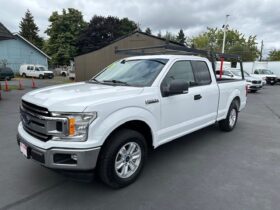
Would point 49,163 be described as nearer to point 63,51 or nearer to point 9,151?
point 9,151

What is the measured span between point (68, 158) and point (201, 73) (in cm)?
319

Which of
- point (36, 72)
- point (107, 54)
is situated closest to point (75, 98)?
point (107, 54)

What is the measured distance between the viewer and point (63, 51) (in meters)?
44.1

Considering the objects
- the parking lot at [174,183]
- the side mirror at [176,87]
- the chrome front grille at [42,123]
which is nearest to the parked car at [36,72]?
the parking lot at [174,183]

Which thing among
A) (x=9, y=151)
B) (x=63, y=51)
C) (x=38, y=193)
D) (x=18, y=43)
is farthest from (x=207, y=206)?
(x=63, y=51)

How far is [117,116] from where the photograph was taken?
2.93 meters

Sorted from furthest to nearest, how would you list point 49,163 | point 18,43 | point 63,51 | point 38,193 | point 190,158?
point 63,51, point 18,43, point 190,158, point 38,193, point 49,163

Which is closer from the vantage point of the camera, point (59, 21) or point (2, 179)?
point (2, 179)

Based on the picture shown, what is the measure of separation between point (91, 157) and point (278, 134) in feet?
17.7

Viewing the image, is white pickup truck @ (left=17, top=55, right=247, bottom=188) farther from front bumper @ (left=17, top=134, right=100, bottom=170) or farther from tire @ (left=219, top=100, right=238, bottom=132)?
tire @ (left=219, top=100, right=238, bottom=132)

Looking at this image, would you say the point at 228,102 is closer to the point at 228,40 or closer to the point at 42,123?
the point at 42,123

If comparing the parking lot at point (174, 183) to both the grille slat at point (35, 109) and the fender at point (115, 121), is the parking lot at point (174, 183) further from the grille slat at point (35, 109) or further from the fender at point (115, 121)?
the grille slat at point (35, 109)

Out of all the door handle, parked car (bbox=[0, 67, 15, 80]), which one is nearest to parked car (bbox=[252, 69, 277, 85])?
the door handle

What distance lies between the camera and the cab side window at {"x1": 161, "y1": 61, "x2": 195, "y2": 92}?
12.3 ft
